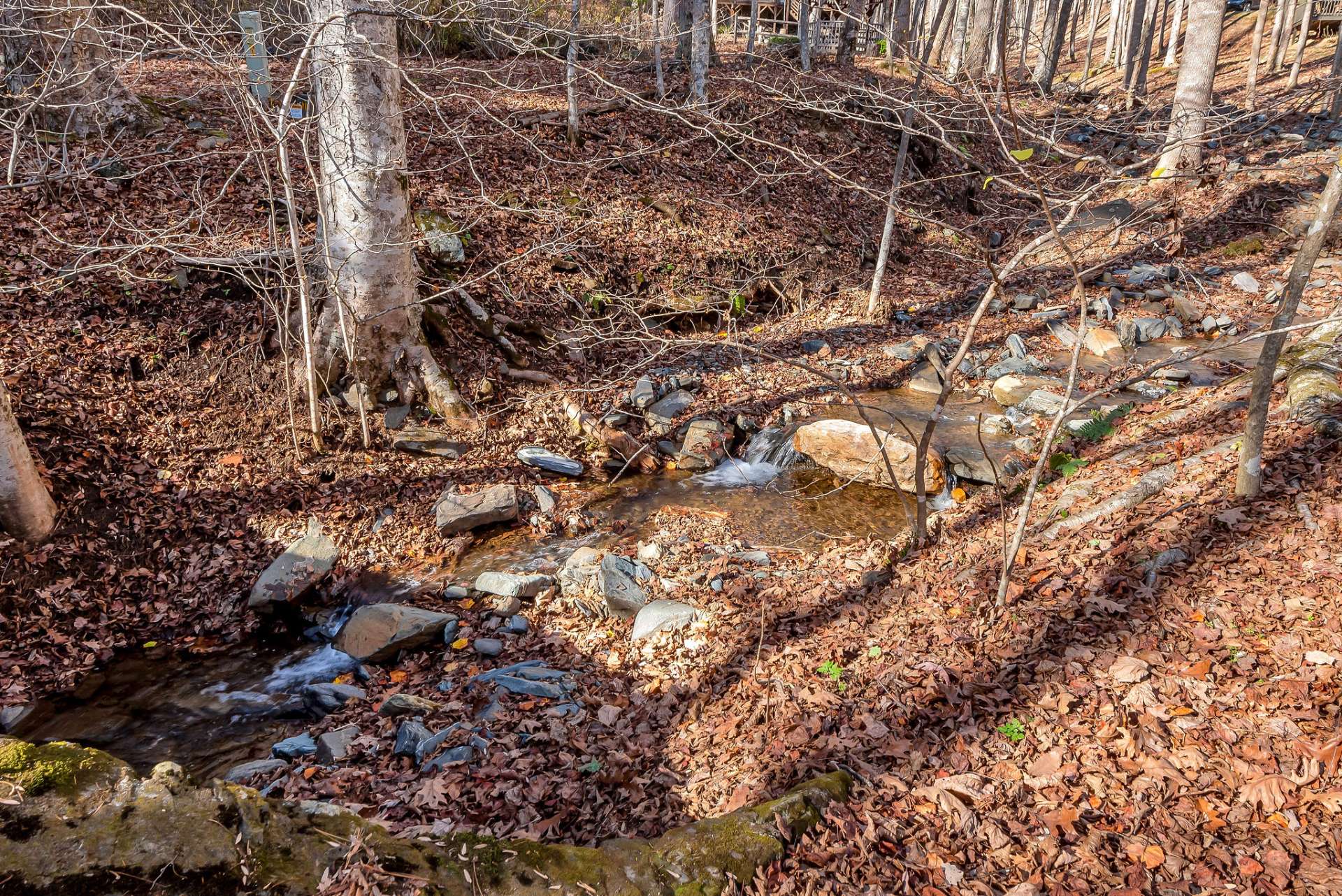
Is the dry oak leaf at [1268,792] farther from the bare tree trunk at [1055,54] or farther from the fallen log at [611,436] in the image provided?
the bare tree trunk at [1055,54]

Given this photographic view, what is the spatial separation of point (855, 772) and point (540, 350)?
278 inches

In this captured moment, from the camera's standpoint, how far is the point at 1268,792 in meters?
3.03

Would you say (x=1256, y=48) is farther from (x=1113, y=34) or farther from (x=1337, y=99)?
(x=1113, y=34)

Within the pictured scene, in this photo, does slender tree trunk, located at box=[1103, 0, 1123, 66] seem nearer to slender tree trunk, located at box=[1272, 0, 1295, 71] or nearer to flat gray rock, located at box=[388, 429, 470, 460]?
slender tree trunk, located at box=[1272, 0, 1295, 71]

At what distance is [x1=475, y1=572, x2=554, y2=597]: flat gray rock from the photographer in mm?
5996

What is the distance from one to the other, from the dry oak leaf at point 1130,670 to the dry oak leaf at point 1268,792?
0.71 m

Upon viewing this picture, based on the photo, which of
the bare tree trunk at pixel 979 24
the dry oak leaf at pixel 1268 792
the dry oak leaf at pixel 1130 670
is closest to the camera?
the dry oak leaf at pixel 1268 792

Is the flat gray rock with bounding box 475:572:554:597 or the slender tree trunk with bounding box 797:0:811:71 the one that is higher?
the slender tree trunk with bounding box 797:0:811:71

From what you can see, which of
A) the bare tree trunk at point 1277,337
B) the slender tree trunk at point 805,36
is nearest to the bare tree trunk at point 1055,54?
the slender tree trunk at point 805,36

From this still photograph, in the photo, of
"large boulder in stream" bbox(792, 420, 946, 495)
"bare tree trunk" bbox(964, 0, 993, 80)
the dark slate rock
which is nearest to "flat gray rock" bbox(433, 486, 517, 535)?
Result: the dark slate rock

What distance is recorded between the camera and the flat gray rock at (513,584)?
600 cm

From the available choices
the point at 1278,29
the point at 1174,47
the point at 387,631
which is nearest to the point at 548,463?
the point at 387,631

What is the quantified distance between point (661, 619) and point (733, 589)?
0.65 meters

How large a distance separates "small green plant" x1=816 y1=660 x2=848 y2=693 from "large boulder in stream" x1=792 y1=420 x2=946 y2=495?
3.16 metres
